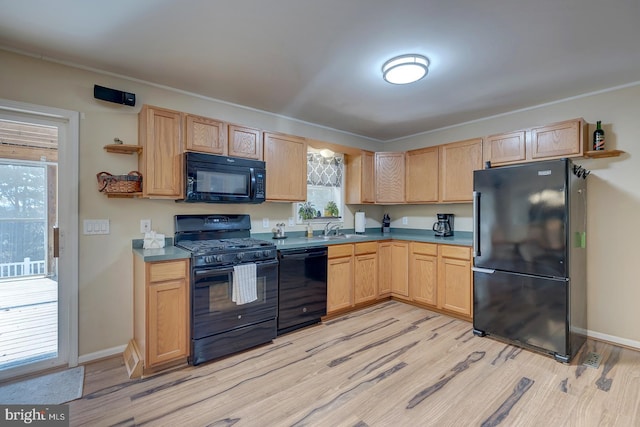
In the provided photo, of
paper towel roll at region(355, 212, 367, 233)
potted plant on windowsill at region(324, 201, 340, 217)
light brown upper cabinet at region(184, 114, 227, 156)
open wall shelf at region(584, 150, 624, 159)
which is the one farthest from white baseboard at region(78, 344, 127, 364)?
open wall shelf at region(584, 150, 624, 159)

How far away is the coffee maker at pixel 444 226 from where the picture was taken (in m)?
4.04

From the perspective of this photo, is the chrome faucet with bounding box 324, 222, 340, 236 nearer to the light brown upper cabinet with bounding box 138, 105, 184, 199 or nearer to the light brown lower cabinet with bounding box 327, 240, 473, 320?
the light brown lower cabinet with bounding box 327, 240, 473, 320

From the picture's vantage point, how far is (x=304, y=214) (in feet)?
13.1

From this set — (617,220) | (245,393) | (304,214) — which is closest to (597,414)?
(617,220)

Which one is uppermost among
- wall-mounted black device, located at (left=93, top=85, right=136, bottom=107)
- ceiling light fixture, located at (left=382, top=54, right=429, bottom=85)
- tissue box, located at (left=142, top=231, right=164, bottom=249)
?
ceiling light fixture, located at (left=382, top=54, right=429, bottom=85)

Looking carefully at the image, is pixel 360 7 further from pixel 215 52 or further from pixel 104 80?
pixel 104 80

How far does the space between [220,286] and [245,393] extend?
86cm

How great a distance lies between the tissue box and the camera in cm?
262

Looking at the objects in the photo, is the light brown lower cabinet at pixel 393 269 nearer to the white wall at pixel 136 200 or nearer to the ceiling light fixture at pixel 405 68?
the white wall at pixel 136 200

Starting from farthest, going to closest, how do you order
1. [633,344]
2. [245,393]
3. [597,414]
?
[633,344], [245,393], [597,414]

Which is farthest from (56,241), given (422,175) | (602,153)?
(602,153)

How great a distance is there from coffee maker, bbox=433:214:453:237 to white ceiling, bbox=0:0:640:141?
5.22 feet

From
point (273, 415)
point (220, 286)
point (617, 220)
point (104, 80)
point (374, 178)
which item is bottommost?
point (273, 415)

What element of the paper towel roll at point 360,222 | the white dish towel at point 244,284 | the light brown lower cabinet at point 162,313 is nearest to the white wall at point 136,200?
the light brown lower cabinet at point 162,313
